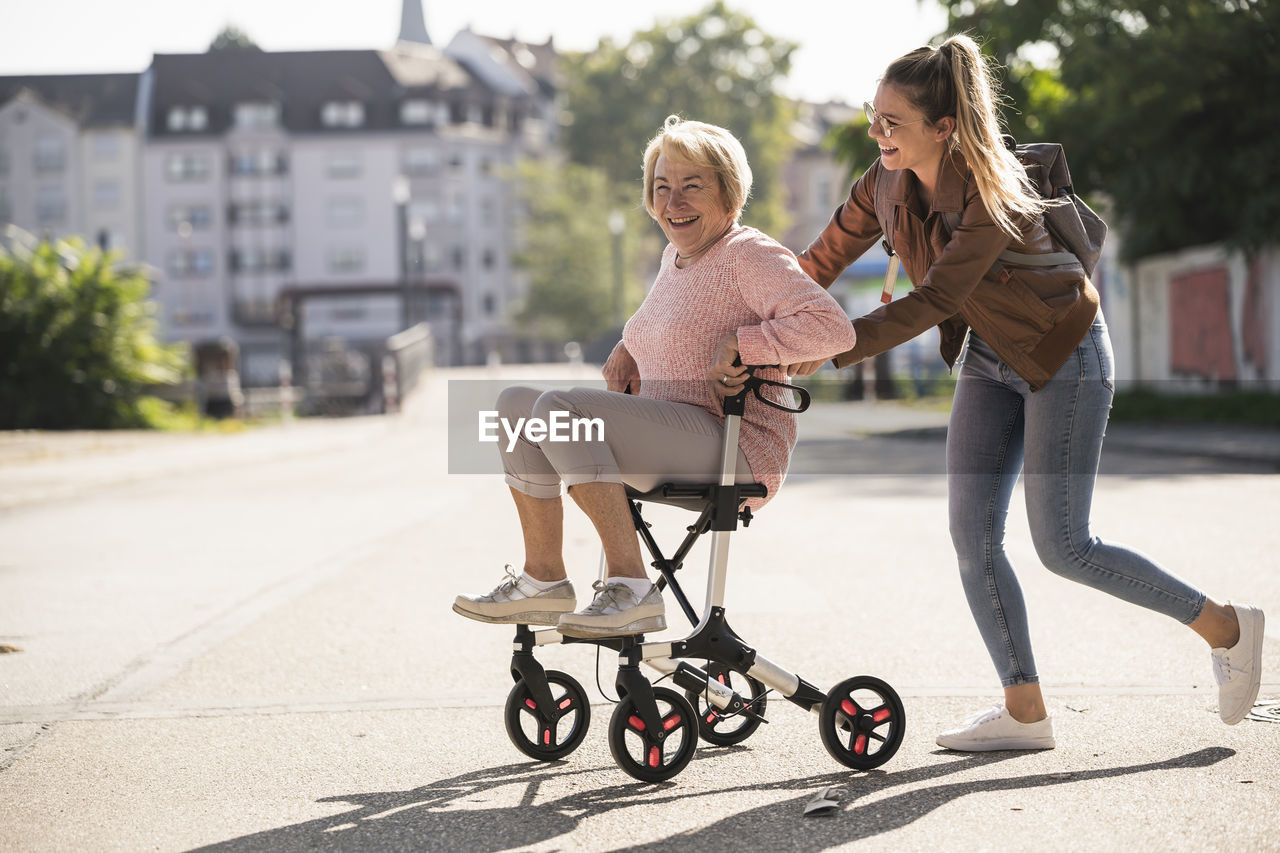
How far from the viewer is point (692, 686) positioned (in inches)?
157

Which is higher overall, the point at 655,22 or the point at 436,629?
the point at 655,22

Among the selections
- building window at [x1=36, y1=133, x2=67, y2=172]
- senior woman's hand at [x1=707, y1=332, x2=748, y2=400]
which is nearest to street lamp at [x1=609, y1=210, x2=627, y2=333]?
building window at [x1=36, y1=133, x2=67, y2=172]

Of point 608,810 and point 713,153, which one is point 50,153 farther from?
point 608,810

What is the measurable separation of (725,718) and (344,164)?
262 feet

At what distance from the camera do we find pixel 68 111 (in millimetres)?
83938

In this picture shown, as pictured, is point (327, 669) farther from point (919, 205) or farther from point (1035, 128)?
point (1035, 128)

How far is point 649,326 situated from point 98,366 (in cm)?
2250

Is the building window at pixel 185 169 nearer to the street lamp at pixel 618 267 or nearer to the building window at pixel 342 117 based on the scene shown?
the building window at pixel 342 117

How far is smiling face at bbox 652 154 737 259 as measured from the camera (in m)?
3.93

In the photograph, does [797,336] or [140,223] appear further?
[140,223]

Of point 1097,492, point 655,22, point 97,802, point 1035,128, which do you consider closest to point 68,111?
point 655,22

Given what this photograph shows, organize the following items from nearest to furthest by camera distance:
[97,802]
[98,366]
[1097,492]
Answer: [97,802], [1097,492], [98,366]

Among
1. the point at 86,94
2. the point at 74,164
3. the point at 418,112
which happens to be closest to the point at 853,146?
the point at 418,112

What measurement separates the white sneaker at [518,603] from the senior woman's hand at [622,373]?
55 centimetres
